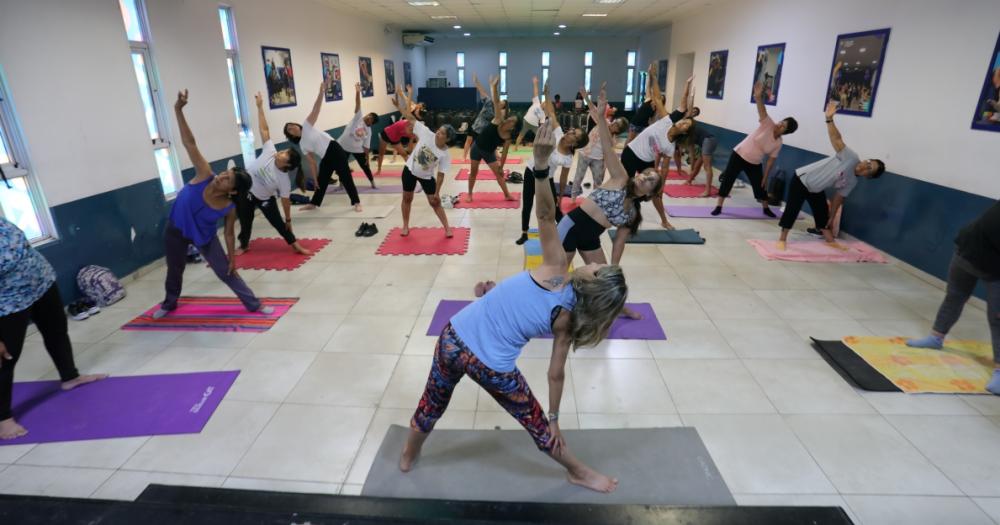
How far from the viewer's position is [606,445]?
9.08ft

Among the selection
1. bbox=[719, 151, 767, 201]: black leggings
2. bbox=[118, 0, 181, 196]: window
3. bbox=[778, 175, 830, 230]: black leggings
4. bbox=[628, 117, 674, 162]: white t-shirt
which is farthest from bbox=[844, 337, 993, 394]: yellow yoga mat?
bbox=[118, 0, 181, 196]: window

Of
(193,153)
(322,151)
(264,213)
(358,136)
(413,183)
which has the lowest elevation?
(264,213)

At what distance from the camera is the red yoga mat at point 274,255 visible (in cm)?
557

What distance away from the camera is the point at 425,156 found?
19.3ft

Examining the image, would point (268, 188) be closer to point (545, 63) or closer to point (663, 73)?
point (663, 73)

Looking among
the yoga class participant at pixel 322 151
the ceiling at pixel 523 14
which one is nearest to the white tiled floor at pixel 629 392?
the yoga class participant at pixel 322 151

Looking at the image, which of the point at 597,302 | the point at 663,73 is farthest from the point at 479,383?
the point at 663,73

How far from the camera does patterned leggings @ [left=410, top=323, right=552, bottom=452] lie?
2.06 meters

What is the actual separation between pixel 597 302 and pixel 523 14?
43.0 feet

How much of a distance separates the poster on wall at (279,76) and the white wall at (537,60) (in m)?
13.0

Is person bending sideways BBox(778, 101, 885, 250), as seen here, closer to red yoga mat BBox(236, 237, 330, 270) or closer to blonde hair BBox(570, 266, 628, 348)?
blonde hair BBox(570, 266, 628, 348)

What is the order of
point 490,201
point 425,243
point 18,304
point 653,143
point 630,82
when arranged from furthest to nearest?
point 630,82, point 490,201, point 653,143, point 425,243, point 18,304

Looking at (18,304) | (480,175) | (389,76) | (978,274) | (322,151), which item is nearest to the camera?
(18,304)

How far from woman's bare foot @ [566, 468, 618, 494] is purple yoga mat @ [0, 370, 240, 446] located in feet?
7.23
